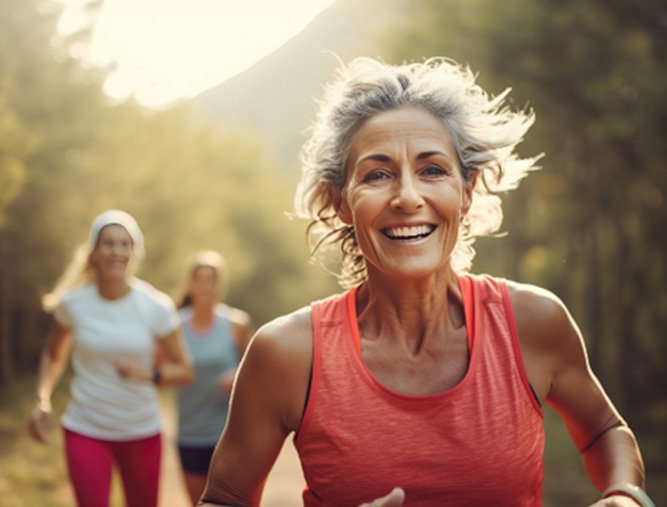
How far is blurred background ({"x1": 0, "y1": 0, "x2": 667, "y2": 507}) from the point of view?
10.1 m

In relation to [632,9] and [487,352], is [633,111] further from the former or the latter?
[487,352]

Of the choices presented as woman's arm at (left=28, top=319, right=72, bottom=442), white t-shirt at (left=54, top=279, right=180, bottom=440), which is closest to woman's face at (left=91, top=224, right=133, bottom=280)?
white t-shirt at (left=54, top=279, right=180, bottom=440)

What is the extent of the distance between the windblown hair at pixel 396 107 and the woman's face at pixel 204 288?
12.7ft

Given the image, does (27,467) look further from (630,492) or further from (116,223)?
(630,492)

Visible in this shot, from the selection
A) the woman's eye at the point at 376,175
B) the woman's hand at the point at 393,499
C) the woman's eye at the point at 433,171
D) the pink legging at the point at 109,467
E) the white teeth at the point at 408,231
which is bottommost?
the woman's hand at the point at 393,499

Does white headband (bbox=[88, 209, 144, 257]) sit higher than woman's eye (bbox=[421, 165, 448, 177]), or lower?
higher

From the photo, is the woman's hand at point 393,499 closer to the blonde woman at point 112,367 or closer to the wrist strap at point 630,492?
the wrist strap at point 630,492

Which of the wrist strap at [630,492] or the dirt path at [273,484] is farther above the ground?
the dirt path at [273,484]

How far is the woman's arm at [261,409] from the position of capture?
226cm

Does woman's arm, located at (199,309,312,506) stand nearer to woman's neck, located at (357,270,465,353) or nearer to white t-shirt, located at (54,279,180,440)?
woman's neck, located at (357,270,465,353)

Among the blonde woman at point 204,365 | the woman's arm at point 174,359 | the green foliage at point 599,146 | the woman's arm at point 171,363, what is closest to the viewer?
the woman's arm at point 171,363

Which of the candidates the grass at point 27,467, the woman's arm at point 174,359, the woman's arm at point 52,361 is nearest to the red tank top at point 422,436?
the woman's arm at point 174,359

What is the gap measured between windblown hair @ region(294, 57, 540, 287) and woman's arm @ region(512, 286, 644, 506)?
1.57ft

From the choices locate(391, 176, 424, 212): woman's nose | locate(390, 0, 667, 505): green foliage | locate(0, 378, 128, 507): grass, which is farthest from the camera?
locate(390, 0, 667, 505): green foliage
